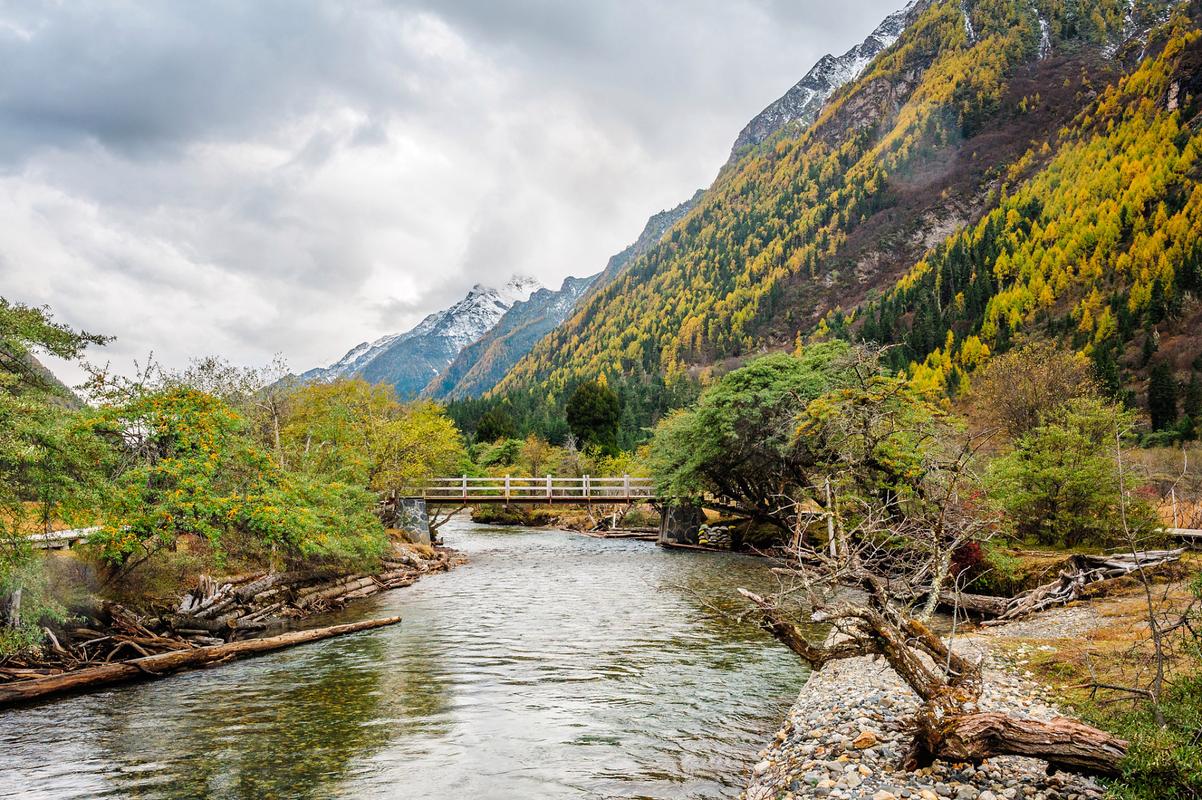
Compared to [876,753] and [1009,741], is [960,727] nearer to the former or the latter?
[1009,741]

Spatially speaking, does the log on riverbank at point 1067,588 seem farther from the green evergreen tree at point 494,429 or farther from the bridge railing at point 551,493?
the green evergreen tree at point 494,429

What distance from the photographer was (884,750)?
21.4 feet

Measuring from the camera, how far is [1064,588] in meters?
14.2

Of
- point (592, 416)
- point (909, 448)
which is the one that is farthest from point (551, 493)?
point (592, 416)

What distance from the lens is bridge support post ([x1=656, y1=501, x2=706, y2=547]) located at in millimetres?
36875

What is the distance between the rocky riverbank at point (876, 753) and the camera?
5410 millimetres

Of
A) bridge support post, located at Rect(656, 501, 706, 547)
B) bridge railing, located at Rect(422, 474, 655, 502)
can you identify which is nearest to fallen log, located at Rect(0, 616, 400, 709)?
bridge railing, located at Rect(422, 474, 655, 502)

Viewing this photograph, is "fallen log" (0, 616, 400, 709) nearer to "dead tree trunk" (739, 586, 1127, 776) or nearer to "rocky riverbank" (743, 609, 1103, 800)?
"rocky riverbank" (743, 609, 1103, 800)

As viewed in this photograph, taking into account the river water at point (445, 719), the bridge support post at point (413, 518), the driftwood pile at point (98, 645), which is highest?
the bridge support post at point (413, 518)

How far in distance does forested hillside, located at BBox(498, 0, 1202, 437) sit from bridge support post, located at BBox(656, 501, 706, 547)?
1420 inches

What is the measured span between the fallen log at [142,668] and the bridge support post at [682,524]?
2485cm

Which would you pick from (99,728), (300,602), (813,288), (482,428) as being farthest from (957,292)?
(99,728)

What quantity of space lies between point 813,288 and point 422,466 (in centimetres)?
13009

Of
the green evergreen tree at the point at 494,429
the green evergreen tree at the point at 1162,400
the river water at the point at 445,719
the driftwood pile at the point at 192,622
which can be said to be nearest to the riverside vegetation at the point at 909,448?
the green evergreen tree at the point at 1162,400
